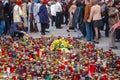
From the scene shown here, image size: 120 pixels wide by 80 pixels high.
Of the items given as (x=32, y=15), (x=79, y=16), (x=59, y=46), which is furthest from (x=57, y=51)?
(x=32, y=15)

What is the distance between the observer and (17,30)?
14227mm

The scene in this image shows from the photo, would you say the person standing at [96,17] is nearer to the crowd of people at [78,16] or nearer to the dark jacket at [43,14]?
the crowd of people at [78,16]

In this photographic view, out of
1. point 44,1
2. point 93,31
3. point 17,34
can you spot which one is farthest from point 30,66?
point 44,1

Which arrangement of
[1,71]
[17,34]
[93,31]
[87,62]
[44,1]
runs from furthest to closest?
[44,1] → [93,31] → [17,34] → [87,62] → [1,71]

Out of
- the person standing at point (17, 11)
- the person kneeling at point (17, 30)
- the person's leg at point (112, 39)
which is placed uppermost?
the person standing at point (17, 11)

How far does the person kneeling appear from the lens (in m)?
14.2

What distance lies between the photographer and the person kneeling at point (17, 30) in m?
14.2

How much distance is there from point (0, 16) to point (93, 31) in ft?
12.9

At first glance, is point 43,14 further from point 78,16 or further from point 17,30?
point 17,30

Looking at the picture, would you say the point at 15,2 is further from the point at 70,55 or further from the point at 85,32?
the point at 70,55

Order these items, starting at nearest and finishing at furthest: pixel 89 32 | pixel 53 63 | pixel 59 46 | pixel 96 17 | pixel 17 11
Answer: pixel 53 63
pixel 59 46
pixel 96 17
pixel 89 32
pixel 17 11

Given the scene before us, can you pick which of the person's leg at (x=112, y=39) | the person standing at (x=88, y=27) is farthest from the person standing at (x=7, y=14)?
the person's leg at (x=112, y=39)

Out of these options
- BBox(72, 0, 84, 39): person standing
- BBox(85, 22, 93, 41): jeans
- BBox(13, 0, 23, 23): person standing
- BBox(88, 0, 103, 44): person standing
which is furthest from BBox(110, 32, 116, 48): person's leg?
BBox(13, 0, 23, 23): person standing

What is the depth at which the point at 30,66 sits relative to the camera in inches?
385
